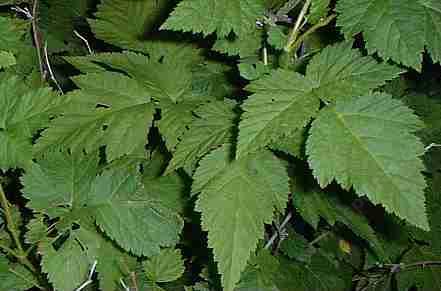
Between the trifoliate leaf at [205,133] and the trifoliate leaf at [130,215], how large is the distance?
203mm

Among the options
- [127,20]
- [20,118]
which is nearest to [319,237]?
[127,20]

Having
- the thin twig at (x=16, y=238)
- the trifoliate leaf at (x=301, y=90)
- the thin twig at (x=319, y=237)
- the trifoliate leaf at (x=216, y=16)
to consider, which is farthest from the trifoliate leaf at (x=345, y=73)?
the thin twig at (x=319, y=237)

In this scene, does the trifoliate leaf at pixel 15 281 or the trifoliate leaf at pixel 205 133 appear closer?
the trifoliate leaf at pixel 205 133

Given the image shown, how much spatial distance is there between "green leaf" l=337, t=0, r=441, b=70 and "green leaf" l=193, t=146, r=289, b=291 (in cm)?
25

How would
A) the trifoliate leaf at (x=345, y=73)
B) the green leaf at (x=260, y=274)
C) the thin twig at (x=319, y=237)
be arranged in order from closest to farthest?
the trifoliate leaf at (x=345, y=73), the green leaf at (x=260, y=274), the thin twig at (x=319, y=237)

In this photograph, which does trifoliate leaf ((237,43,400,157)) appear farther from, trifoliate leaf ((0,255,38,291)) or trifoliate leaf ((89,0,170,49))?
trifoliate leaf ((0,255,38,291))

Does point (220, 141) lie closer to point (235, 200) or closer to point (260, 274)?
point (235, 200)

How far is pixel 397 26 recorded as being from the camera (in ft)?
2.94

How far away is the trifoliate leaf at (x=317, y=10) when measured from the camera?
0.96 meters

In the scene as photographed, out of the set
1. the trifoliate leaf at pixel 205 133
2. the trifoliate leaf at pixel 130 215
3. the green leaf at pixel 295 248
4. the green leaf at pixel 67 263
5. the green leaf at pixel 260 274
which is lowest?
the green leaf at pixel 295 248

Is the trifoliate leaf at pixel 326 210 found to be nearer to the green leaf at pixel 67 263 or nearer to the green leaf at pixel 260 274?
the green leaf at pixel 260 274

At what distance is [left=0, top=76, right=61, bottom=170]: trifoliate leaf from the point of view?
1079mm

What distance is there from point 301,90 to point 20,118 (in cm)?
52

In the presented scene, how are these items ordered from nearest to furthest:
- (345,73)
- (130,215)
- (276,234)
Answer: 1. (345,73)
2. (130,215)
3. (276,234)
